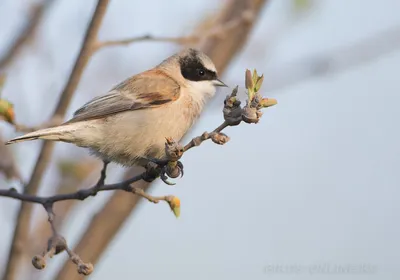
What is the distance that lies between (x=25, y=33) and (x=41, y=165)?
1.63 m

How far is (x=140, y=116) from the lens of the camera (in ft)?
14.1

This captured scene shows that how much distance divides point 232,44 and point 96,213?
1.81 meters

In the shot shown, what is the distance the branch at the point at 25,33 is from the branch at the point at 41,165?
118cm

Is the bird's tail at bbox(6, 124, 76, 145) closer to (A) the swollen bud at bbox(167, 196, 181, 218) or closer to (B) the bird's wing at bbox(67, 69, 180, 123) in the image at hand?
(B) the bird's wing at bbox(67, 69, 180, 123)

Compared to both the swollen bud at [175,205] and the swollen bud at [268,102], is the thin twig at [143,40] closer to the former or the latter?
the swollen bud at [175,205]

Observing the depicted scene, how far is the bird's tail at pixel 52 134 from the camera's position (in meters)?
3.47

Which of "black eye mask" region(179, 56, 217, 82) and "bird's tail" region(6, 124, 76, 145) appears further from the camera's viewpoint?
"black eye mask" region(179, 56, 217, 82)

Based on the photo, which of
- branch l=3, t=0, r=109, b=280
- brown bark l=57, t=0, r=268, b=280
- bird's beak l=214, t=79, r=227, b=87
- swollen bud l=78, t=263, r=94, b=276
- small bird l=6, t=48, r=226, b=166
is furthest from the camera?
bird's beak l=214, t=79, r=227, b=87

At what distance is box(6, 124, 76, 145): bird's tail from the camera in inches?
137

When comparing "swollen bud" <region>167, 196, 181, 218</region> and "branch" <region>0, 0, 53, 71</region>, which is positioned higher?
"branch" <region>0, 0, 53, 71</region>

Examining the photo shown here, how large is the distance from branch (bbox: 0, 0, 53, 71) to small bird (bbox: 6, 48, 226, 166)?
92cm

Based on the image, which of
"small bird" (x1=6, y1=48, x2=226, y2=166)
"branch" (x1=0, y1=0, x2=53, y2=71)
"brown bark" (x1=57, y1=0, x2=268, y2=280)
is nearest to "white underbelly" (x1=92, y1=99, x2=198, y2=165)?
"small bird" (x1=6, y1=48, x2=226, y2=166)

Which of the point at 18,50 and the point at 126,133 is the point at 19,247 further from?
the point at 18,50

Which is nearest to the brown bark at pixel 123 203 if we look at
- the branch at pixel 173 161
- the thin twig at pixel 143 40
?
the thin twig at pixel 143 40
